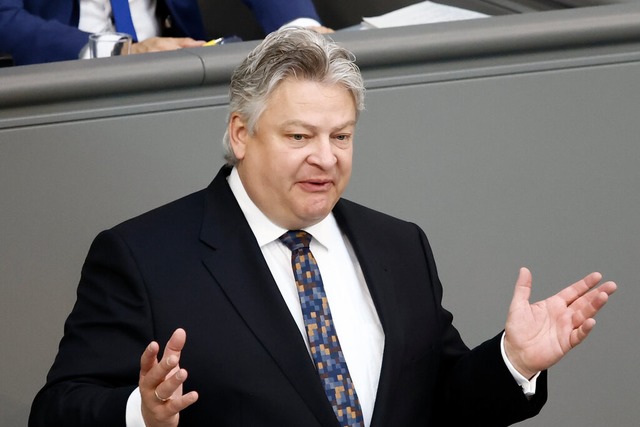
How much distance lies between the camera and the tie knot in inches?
88.4

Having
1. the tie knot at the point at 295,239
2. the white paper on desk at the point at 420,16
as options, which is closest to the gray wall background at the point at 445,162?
the white paper on desk at the point at 420,16

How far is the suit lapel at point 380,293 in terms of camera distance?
2.18 m

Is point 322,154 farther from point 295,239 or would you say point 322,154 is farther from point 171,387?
point 171,387

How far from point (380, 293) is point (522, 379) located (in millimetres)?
275

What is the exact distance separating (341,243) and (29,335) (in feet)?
2.90

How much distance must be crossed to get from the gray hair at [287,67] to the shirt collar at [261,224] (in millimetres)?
122

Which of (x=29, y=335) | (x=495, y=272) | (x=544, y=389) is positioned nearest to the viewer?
(x=544, y=389)

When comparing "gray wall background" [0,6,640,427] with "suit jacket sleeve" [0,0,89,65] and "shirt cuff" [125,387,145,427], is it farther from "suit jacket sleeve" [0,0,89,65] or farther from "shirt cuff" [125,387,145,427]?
"shirt cuff" [125,387,145,427]

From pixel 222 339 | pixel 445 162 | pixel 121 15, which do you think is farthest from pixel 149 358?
pixel 121 15

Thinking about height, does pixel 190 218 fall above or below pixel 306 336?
above

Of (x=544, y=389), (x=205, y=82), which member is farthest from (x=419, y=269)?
(x=205, y=82)

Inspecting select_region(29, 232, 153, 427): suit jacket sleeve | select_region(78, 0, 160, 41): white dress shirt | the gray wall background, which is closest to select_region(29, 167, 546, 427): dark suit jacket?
select_region(29, 232, 153, 427): suit jacket sleeve

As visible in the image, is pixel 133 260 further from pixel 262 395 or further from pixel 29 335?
pixel 29 335

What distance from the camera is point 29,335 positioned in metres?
2.87
